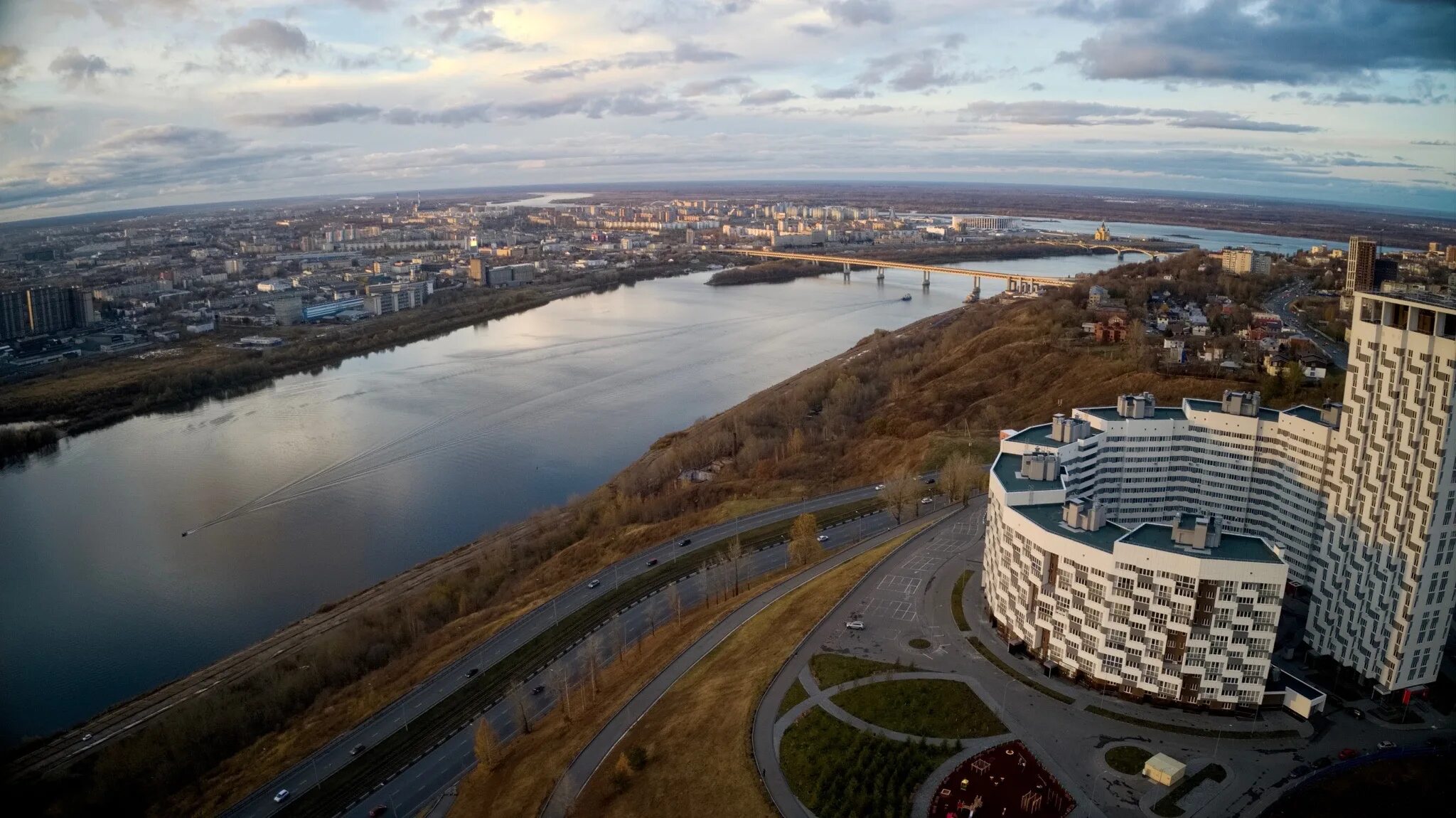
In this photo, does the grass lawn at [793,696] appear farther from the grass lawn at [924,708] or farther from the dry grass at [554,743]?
the dry grass at [554,743]

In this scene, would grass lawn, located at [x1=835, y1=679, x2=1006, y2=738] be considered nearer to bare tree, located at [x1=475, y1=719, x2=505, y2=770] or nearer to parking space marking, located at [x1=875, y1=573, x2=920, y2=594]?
parking space marking, located at [x1=875, y1=573, x2=920, y2=594]

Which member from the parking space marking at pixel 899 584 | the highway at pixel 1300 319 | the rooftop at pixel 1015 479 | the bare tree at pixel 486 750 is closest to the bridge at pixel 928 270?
the highway at pixel 1300 319

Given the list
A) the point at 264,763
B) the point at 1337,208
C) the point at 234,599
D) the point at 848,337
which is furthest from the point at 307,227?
the point at 1337,208

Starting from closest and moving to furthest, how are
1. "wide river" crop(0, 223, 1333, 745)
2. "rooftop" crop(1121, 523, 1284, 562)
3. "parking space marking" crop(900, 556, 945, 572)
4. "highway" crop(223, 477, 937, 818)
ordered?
"rooftop" crop(1121, 523, 1284, 562) < "highway" crop(223, 477, 937, 818) < "parking space marking" crop(900, 556, 945, 572) < "wide river" crop(0, 223, 1333, 745)

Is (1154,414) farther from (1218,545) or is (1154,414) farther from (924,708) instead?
(924,708)

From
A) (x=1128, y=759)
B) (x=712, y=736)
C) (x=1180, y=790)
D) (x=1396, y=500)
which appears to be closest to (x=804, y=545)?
(x=712, y=736)

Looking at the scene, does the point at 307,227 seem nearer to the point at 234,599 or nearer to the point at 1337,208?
the point at 234,599

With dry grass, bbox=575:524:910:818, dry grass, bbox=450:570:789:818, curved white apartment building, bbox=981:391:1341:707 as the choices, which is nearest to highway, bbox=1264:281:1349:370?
curved white apartment building, bbox=981:391:1341:707

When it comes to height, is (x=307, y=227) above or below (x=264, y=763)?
above
